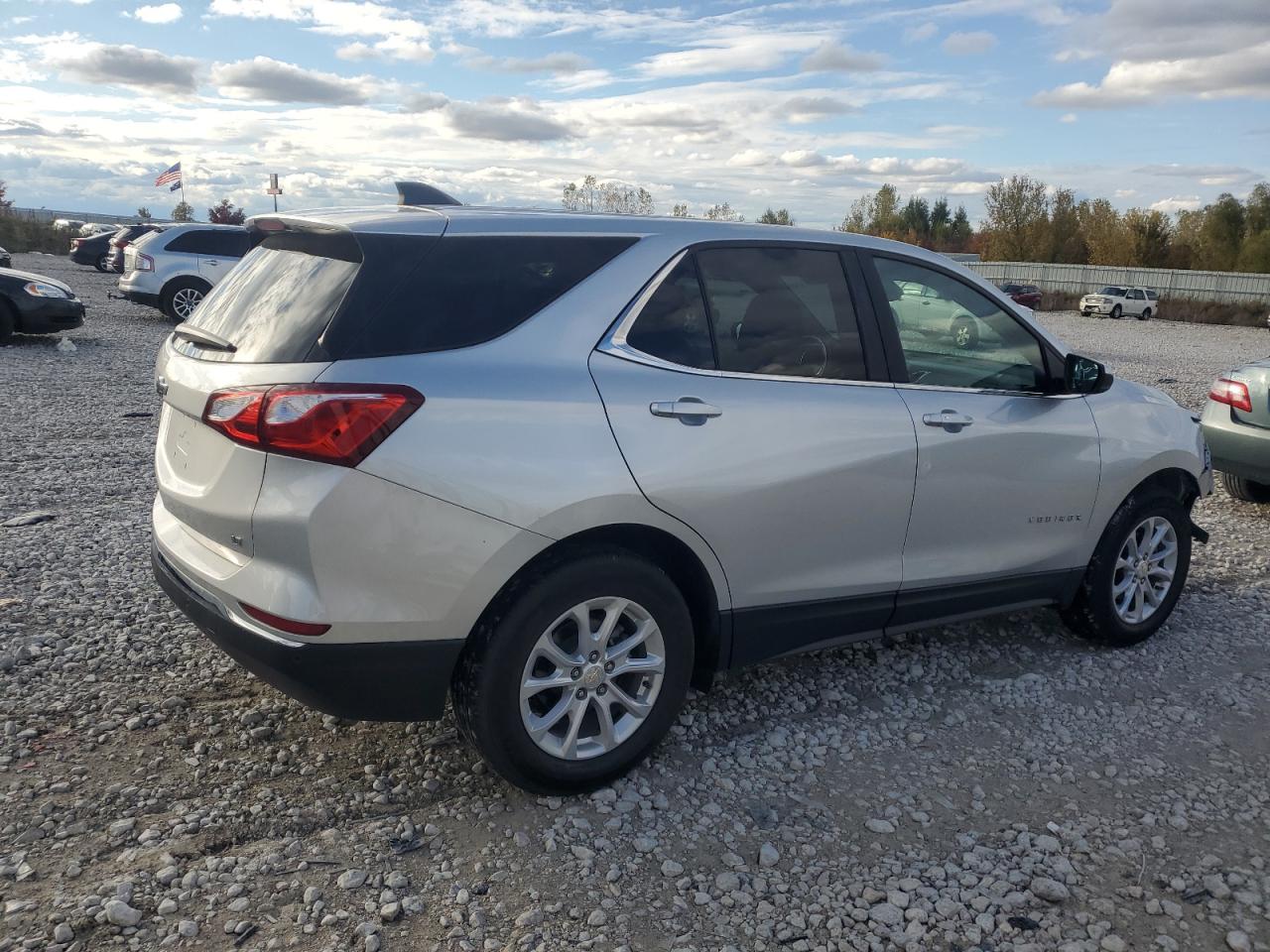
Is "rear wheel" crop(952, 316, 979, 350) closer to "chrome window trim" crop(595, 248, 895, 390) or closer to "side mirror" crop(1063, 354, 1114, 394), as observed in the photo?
"side mirror" crop(1063, 354, 1114, 394)

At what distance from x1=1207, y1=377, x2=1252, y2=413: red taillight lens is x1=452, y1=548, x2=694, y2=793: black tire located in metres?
5.96

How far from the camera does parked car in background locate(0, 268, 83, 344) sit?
1382cm

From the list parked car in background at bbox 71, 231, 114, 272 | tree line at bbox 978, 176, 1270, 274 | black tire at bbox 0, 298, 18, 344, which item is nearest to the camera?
black tire at bbox 0, 298, 18, 344

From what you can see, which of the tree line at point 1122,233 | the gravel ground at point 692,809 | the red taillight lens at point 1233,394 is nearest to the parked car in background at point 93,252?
the gravel ground at point 692,809

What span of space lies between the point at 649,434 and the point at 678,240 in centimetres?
76

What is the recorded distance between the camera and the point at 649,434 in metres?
3.24

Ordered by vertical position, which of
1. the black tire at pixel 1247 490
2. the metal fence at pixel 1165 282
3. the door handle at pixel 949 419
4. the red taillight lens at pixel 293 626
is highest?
the metal fence at pixel 1165 282

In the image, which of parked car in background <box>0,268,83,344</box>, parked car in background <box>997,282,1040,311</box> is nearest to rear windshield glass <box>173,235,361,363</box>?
parked car in background <box>0,268,83,344</box>

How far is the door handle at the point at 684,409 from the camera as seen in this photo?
328 centimetres

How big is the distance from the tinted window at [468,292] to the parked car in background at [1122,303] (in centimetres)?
4649

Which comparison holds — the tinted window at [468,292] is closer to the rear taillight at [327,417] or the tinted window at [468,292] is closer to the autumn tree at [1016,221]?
the rear taillight at [327,417]

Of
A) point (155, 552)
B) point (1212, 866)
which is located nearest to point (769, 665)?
point (1212, 866)

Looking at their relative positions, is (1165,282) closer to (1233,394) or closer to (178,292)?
(178,292)

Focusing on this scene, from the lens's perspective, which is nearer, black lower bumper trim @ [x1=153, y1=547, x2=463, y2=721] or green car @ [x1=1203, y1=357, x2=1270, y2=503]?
black lower bumper trim @ [x1=153, y1=547, x2=463, y2=721]
